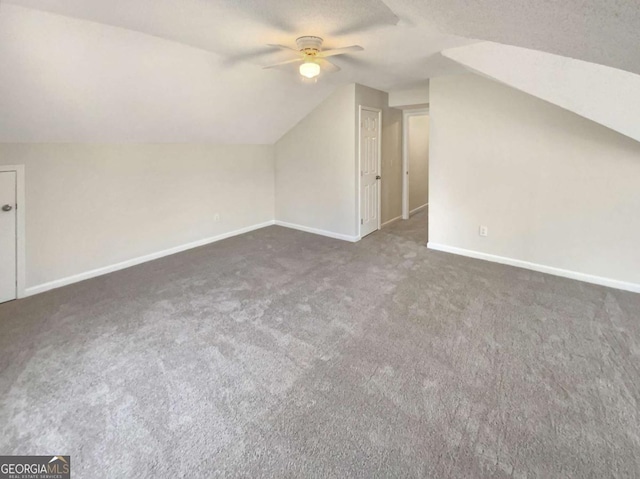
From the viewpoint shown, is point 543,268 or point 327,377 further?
point 543,268

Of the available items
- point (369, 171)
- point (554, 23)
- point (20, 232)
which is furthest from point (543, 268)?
point (20, 232)

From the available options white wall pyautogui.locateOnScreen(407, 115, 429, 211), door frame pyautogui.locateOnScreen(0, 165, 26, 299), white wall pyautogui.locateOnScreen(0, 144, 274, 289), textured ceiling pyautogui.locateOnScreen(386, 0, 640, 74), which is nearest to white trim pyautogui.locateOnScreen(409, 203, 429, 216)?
white wall pyautogui.locateOnScreen(407, 115, 429, 211)

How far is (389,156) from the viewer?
6.12 metres

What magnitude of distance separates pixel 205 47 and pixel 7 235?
8.45ft

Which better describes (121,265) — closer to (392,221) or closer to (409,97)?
(392,221)

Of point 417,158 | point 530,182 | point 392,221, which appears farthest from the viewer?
point 417,158

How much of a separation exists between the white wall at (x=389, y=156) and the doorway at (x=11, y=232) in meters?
3.91

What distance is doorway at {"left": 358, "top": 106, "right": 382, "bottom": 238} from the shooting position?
17.4 ft

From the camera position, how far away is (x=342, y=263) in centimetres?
438

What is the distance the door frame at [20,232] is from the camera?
3369mm

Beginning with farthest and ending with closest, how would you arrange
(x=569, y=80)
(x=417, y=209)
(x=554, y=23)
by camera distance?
(x=417, y=209) → (x=569, y=80) → (x=554, y=23)

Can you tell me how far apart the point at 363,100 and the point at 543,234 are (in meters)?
2.95

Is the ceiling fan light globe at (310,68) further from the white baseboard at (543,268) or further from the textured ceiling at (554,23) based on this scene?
the white baseboard at (543,268)

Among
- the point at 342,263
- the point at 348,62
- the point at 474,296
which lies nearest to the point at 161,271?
the point at 342,263
